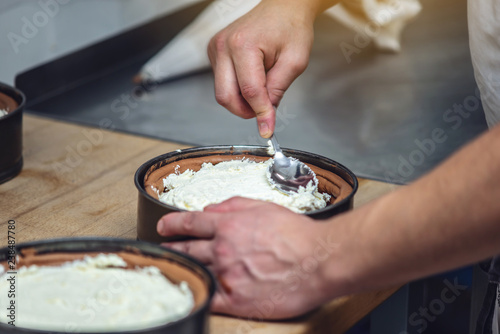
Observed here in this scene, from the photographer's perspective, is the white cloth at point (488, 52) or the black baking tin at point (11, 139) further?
the black baking tin at point (11, 139)

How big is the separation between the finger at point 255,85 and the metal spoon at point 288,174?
69mm

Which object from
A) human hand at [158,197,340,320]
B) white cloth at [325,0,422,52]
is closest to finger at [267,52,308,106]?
human hand at [158,197,340,320]

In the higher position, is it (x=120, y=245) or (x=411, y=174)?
(x=120, y=245)

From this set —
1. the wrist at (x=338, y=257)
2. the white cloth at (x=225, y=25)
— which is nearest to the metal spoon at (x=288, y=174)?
the wrist at (x=338, y=257)

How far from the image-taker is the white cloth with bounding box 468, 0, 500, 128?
3.68ft

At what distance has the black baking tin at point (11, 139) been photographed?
122 cm

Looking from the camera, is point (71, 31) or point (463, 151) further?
point (71, 31)

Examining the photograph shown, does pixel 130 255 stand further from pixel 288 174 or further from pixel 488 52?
pixel 488 52

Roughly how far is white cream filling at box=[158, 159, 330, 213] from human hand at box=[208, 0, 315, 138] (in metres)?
0.08

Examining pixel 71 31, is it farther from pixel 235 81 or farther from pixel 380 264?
pixel 380 264

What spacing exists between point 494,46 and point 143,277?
2.46ft

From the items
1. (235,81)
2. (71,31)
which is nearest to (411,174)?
(235,81)

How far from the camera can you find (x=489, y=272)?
3.59ft

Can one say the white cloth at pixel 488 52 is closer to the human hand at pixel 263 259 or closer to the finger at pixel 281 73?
the finger at pixel 281 73
